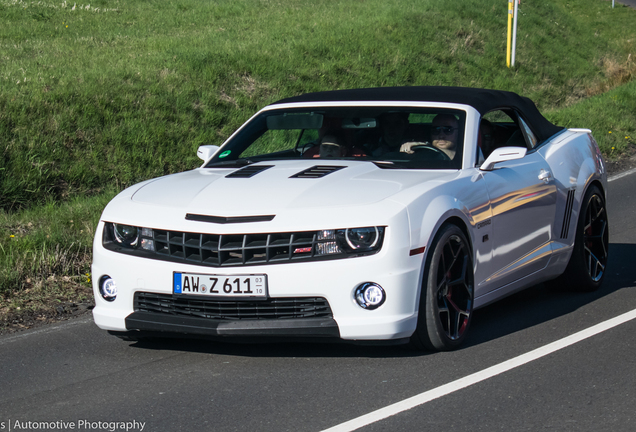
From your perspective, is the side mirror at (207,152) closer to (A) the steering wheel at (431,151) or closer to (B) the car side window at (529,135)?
(A) the steering wheel at (431,151)

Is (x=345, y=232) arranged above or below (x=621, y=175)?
above

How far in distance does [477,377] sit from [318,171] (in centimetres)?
160

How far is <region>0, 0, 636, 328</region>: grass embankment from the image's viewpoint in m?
10.4

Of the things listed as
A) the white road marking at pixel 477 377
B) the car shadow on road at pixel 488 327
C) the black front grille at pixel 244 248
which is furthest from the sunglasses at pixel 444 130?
the black front grille at pixel 244 248

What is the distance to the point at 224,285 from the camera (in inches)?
183

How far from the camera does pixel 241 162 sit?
6.12 meters

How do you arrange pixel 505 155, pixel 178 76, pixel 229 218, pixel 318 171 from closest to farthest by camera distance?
pixel 229 218 → pixel 318 171 → pixel 505 155 → pixel 178 76

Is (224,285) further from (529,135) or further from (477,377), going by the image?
(529,135)

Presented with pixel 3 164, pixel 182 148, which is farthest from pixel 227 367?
pixel 182 148

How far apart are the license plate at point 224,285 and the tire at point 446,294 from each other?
898 mm

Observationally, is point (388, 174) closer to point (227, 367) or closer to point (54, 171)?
point (227, 367)

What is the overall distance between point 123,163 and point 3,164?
173 cm

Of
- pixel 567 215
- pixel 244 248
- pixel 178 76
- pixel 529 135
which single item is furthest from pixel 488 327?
pixel 178 76

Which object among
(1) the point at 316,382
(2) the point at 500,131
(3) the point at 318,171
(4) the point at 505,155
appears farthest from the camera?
(2) the point at 500,131
